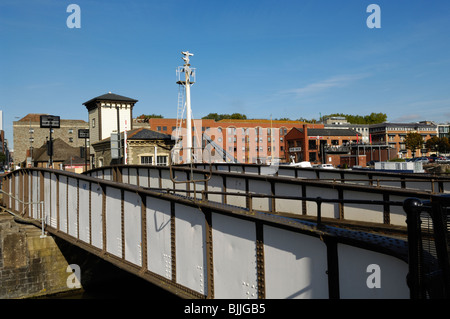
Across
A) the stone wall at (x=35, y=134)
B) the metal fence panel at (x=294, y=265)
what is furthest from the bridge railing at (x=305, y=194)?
the stone wall at (x=35, y=134)

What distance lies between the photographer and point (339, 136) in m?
80.2

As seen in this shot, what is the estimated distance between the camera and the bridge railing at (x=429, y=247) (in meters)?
3.21

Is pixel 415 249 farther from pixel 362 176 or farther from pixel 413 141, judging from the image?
pixel 413 141

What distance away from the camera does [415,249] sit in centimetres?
345

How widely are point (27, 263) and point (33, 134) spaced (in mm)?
74877

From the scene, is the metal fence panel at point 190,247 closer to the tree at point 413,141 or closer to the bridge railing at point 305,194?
the bridge railing at point 305,194

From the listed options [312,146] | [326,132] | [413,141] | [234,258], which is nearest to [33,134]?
[312,146]

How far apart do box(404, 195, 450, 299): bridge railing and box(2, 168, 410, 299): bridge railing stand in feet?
2.38

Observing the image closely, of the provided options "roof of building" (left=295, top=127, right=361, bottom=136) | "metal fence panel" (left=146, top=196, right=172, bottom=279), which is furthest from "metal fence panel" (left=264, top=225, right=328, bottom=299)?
"roof of building" (left=295, top=127, right=361, bottom=136)

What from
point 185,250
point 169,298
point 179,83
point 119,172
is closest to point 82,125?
point 179,83

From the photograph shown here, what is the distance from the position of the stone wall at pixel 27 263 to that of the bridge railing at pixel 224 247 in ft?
13.6

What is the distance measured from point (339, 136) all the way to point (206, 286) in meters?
77.7
